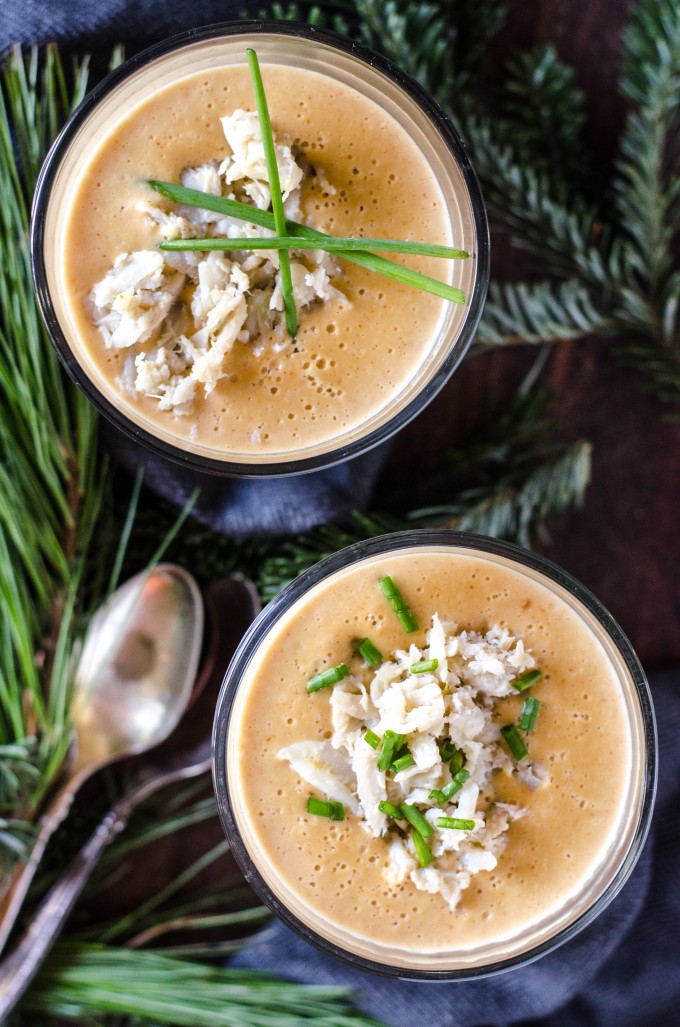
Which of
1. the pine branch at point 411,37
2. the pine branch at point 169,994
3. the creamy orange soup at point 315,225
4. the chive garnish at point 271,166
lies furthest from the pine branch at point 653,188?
the pine branch at point 169,994

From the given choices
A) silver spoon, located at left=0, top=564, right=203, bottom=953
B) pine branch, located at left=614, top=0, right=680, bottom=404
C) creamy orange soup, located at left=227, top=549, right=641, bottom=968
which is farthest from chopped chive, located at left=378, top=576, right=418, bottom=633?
pine branch, located at left=614, top=0, right=680, bottom=404

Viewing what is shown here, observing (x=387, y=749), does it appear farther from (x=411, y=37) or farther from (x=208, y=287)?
(x=411, y=37)

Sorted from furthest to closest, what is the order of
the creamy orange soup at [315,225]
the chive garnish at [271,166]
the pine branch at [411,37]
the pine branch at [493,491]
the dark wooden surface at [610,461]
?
the dark wooden surface at [610,461]
the pine branch at [493,491]
the pine branch at [411,37]
the creamy orange soup at [315,225]
the chive garnish at [271,166]

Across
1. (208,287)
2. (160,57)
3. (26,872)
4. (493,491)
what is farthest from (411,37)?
(26,872)

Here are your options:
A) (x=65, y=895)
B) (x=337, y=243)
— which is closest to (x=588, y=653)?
(x=337, y=243)

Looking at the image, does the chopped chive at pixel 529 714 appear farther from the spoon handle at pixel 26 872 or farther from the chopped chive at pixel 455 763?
the spoon handle at pixel 26 872
